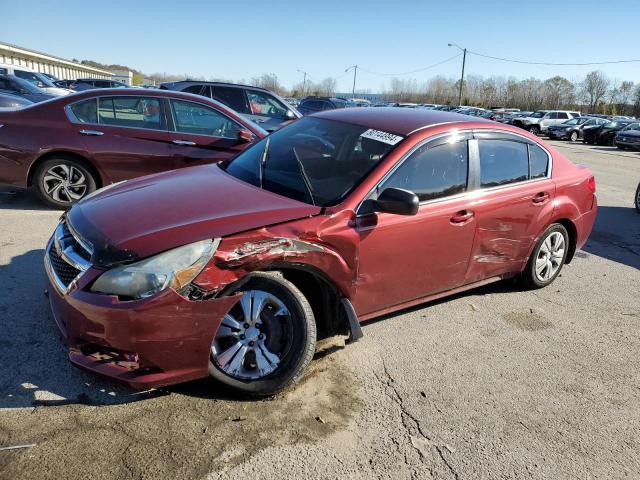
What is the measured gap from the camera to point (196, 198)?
10.8 feet

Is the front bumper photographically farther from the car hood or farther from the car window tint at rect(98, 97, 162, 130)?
the car window tint at rect(98, 97, 162, 130)

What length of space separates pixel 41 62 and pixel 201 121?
86.8m

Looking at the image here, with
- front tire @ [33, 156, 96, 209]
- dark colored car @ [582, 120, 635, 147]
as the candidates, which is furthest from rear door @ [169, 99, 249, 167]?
dark colored car @ [582, 120, 635, 147]

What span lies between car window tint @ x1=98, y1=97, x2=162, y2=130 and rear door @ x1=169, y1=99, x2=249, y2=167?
0.69ft

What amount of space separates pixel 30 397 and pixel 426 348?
255 cm

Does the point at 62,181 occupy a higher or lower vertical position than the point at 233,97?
lower

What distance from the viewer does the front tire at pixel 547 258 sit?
4754 millimetres

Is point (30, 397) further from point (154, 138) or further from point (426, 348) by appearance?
point (154, 138)

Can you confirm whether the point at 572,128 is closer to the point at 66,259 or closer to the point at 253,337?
the point at 253,337

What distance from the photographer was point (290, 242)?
2.98m

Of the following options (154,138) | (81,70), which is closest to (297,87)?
(81,70)

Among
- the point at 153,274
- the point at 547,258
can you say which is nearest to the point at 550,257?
the point at 547,258

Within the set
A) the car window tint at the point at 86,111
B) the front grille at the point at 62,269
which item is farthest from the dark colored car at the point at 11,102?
the front grille at the point at 62,269

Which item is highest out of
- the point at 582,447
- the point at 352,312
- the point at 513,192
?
the point at 513,192
